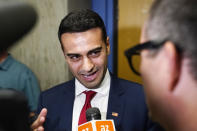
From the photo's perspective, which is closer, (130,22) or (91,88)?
(91,88)

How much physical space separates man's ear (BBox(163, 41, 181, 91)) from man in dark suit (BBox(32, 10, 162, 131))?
852 mm

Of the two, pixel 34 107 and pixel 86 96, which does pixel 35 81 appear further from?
pixel 86 96

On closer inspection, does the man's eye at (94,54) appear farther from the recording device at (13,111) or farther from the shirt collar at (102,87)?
the recording device at (13,111)

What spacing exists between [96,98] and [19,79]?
2.90 ft

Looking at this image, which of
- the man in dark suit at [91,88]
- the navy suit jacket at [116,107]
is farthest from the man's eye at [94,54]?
the navy suit jacket at [116,107]

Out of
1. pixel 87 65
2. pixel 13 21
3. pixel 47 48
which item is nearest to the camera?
pixel 13 21

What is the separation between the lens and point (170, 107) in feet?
2.20

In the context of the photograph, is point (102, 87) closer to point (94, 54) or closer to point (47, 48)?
point (94, 54)

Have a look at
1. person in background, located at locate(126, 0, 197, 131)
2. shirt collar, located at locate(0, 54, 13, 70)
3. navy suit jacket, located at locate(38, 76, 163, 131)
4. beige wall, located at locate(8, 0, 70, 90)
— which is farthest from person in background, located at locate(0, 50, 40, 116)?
person in background, located at locate(126, 0, 197, 131)

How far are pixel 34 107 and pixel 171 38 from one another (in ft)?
5.84

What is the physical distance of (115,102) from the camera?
59.2 inches

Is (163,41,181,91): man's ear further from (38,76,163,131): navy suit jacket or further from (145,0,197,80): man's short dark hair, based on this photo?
(38,76,163,131): navy suit jacket

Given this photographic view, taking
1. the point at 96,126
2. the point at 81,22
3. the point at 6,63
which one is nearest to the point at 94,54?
the point at 81,22

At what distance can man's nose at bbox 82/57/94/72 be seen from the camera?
1.45 m
